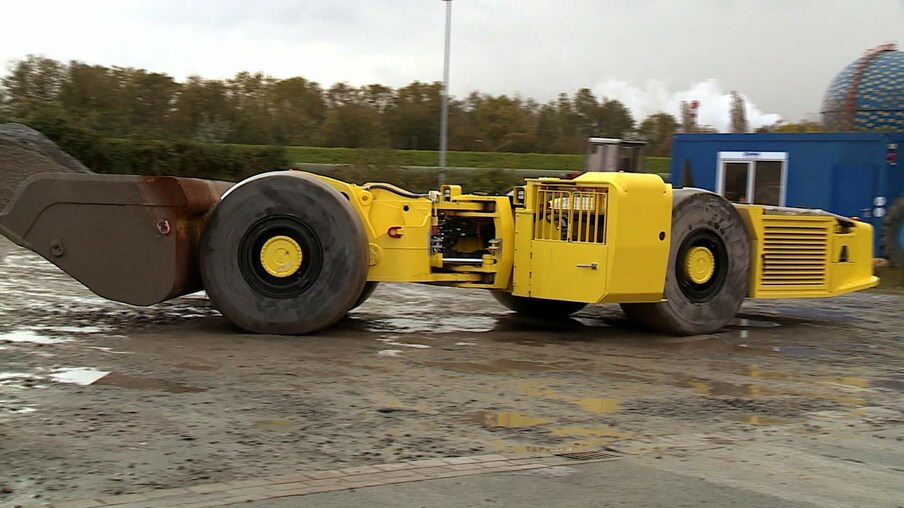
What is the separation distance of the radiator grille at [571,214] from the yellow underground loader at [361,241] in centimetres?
1

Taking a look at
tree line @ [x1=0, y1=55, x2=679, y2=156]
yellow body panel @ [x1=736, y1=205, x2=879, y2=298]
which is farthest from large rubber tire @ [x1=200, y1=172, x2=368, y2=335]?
tree line @ [x1=0, y1=55, x2=679, y2=156]

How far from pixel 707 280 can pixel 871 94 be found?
1575 cm

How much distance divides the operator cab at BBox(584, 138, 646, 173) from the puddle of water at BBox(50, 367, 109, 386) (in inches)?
229

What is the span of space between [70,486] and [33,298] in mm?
7005

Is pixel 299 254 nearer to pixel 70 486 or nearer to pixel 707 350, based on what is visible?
pixel 707 350

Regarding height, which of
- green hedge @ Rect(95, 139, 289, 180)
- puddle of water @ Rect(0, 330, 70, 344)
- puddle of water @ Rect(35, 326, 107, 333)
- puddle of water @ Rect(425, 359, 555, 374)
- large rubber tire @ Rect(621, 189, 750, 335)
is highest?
green hedge @ Rect(95, 139, 289, 180)

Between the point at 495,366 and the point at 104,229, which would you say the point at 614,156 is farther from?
the point at 104,229

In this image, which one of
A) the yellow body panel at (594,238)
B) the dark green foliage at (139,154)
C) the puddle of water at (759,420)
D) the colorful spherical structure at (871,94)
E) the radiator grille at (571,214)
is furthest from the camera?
the dark green foliage at (139,154)

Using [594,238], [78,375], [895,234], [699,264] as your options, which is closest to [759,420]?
[594,238]

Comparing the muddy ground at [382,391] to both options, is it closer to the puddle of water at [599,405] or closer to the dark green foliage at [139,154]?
the puddle of water at [599,405]

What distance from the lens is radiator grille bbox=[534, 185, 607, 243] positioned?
10031 mm

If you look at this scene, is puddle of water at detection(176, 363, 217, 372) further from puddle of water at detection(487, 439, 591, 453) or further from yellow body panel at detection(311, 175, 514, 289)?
puddle of water at detection(487, 439, 591, 453)

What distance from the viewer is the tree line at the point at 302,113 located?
120 feet

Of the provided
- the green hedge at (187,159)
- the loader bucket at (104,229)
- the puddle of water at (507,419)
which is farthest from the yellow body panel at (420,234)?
the green hedge at (187,159)
